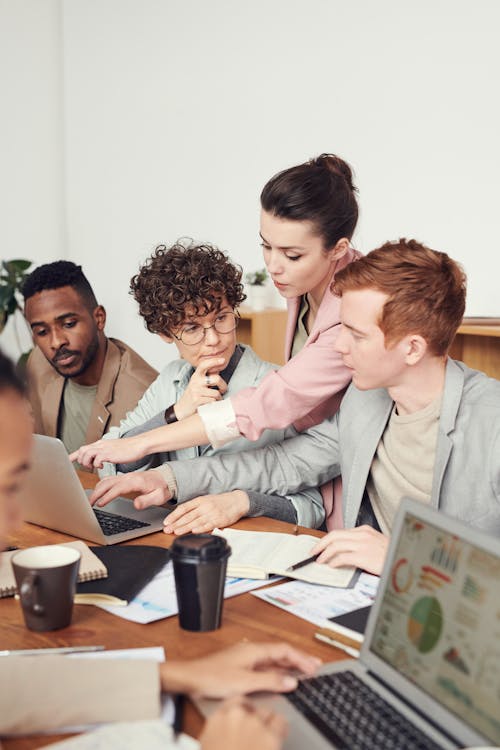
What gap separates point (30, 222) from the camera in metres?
5.39

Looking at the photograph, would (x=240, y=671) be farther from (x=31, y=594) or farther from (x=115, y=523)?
(x=115, y=523)

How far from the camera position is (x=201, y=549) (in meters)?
1.21

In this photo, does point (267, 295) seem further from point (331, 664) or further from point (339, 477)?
point (331, 664)

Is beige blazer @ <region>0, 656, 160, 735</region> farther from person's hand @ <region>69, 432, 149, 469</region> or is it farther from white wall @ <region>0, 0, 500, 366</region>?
white wall @ <region>0, 0, 500, 366</region>

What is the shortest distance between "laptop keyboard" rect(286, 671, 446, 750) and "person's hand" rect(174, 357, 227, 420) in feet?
3.64

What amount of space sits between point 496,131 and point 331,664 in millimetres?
2870

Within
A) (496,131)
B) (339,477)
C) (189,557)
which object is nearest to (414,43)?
(496,131)

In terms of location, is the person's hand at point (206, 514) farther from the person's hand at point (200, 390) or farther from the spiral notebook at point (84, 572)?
the person's hand at point (200, 390)

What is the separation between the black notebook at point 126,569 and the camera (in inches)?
54.2

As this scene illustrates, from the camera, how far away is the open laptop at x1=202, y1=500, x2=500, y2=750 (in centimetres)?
90

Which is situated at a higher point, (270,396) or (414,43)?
(414,43)

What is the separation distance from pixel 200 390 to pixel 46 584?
0.95 metres

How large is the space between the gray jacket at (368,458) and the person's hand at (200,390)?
0.65 feet

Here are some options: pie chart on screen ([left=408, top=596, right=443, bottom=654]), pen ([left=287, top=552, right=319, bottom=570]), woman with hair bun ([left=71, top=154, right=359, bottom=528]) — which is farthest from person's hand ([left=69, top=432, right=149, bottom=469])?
pie chart on screen ([left=408, top=596, right=443, bottom=654])
